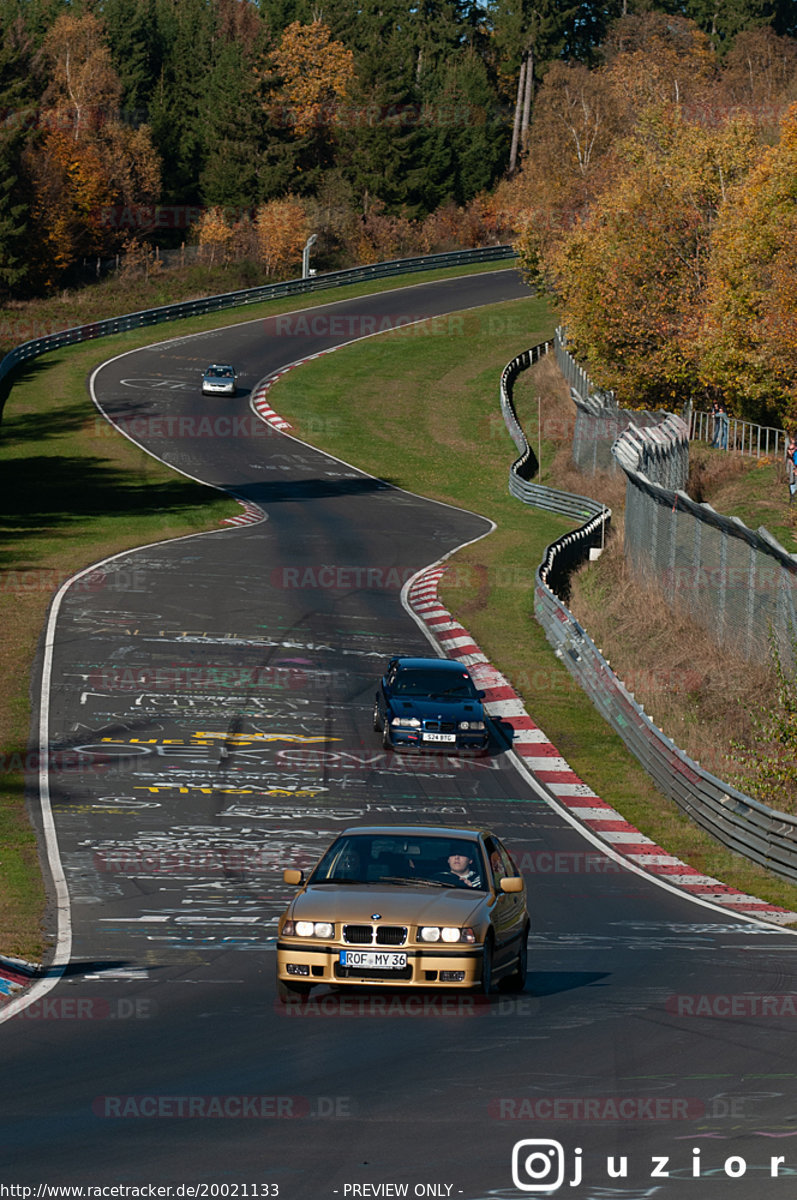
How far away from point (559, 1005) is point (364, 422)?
58724 mm

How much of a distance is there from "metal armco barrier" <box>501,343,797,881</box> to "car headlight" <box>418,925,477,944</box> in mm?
9129

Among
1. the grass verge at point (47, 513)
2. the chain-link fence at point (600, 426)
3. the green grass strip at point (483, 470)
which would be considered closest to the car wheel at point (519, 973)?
the grass verge at point (47, 513)

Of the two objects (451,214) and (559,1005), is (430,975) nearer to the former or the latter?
(559,1005)

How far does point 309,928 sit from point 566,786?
14184 millimetres

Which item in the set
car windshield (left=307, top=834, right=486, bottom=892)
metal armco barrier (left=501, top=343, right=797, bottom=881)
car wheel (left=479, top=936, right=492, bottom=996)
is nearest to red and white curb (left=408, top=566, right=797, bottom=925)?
metal armco barrier (left=501, top=343, right=797, bottom=881)

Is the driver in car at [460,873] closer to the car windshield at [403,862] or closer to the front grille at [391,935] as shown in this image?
the car windshield at [403,862]

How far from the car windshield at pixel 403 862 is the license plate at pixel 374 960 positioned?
1.08 m

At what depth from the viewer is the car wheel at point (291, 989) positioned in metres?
12.1

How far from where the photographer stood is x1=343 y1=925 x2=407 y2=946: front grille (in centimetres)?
1191

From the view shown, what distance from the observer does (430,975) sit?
11906 mm

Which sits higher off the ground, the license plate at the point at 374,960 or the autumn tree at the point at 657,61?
the autumn tree at the point at 657,61

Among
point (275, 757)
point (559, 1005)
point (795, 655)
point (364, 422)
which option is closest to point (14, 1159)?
point (559, 1005)

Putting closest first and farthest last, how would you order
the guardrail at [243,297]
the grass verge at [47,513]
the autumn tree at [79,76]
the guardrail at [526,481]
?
the grass verge at [47,513] < the guardrail at [526,481] < the guardrail at [243,297] < the autumn tree at [79,76]

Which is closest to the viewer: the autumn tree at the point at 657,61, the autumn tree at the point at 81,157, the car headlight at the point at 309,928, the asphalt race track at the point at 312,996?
the asphalt race track at the point at 312,996
